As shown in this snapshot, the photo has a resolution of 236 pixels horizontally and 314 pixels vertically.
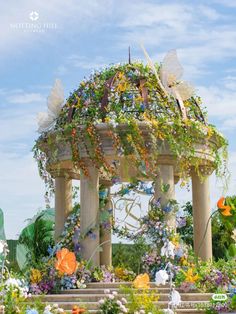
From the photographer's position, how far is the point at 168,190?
15.6 metres

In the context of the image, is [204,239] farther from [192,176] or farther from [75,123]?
[75,123]

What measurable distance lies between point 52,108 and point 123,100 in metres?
2.45

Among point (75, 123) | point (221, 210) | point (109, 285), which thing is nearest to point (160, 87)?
point (75, 123)

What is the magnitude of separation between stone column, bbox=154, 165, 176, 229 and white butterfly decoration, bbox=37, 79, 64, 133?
343 cm

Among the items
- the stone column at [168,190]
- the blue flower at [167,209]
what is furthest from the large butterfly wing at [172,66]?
the blue flower at [167,209]

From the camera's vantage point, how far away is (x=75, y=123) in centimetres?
1567

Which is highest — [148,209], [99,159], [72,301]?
[99,159]

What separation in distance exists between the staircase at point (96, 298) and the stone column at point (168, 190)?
1746 mm

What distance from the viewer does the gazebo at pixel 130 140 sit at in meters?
15.3

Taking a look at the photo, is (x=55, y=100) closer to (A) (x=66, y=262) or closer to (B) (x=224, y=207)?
(A) (x=66, y=262)

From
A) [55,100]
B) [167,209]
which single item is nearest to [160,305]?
[167,209]

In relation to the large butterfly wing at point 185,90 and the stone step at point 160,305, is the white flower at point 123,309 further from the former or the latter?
the large butterfly wing at point 185,90

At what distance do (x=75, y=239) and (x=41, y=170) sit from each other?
253 centimetres

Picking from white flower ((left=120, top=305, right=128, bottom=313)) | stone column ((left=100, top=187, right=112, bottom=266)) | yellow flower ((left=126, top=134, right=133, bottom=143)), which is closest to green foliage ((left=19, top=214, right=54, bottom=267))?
stone column ((left=100, top=187, right=112, bottom=266))
